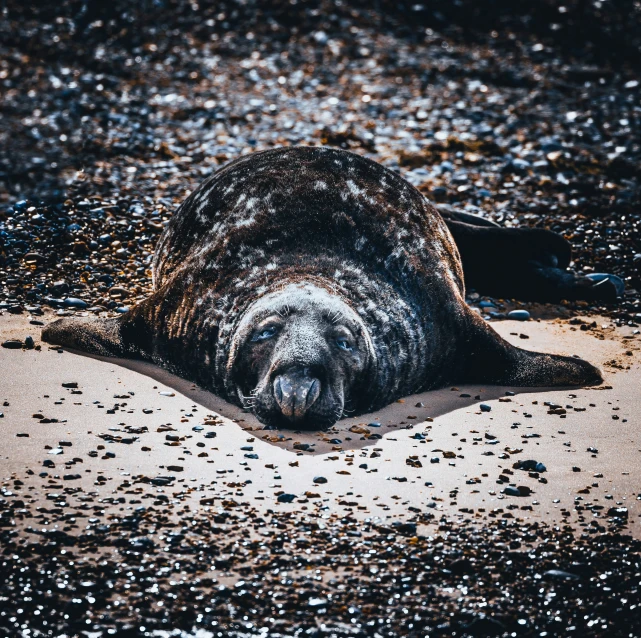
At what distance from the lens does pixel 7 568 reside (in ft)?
13.6

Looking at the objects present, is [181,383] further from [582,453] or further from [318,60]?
[318,60]

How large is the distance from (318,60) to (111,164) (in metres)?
6.51

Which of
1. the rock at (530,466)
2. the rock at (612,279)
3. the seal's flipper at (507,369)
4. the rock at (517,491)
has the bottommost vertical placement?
the rock at (517,491)

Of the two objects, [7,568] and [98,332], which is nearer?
[7,568]

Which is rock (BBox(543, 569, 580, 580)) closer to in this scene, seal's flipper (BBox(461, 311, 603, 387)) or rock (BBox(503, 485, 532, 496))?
rock (BBox(503, 485, 532, 496))

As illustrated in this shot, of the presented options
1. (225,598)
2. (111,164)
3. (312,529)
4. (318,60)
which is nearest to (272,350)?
(312,529)

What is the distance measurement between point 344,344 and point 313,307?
0.91 ft

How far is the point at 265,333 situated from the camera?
19.6 feet

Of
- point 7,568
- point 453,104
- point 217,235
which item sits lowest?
point 7,568

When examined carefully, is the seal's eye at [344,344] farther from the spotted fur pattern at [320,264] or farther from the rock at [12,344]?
the rock at [12,344]

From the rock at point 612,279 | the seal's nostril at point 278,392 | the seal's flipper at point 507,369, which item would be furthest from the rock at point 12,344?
the rock at point 612,279

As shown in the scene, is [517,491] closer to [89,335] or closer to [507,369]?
[507,369]

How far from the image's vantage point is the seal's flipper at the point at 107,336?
23.3 ft

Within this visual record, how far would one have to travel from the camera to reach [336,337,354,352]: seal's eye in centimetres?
592
